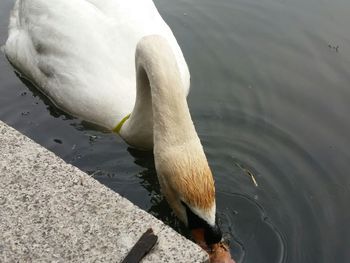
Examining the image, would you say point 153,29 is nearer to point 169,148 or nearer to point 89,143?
point 89,143

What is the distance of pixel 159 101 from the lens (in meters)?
3.93

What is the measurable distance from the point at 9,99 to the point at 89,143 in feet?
3.65

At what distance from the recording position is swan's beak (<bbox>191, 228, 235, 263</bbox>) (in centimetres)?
361

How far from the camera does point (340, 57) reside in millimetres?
6117

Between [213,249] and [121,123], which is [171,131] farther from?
[121,123]

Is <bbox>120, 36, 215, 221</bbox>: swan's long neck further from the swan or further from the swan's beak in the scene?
the swan's beak

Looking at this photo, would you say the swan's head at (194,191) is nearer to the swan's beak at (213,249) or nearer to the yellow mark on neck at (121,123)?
the swan's beak at (213,249)

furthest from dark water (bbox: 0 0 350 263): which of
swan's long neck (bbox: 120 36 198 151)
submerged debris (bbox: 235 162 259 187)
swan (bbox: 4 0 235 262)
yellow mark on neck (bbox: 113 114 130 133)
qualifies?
swan's long neck (bbox: 120 36 198 151)

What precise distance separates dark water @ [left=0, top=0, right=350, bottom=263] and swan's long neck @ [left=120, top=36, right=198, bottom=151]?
379 millimetres

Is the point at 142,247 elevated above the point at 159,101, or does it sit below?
below

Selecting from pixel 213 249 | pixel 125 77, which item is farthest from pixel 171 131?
pixel 125 77

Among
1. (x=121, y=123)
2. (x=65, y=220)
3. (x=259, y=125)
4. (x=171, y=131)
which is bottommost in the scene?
(x=121, y=123)

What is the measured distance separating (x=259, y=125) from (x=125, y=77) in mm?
1217

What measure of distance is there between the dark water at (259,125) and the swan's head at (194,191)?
0.32 m
